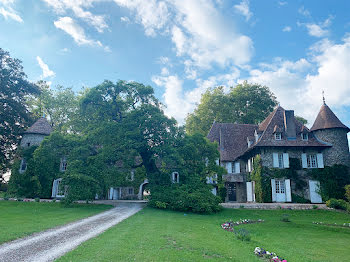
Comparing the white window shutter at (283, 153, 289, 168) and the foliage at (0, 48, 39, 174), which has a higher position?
the foliage at (0, 48, 39, 174)

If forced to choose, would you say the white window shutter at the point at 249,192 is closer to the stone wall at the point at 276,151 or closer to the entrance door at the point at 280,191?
the entrance door at the point at 280,191

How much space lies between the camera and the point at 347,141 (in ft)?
80.2

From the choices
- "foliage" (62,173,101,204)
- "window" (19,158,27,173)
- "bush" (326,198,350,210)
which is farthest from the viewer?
"window" (19,158,27,173)

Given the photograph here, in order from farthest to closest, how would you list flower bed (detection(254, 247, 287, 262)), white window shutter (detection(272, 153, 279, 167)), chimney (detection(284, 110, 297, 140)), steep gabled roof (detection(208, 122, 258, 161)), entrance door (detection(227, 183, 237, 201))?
entrance door (detection(227, 183, 237, 201)) → steep gabled roof (detection(208, 122, 258, 161)) → chimney (detection(284, 110, 297, 140)) → white window shutter (detection(272, 153, 279, 167)) → flower bed (detection(254, 247, 287, 262))

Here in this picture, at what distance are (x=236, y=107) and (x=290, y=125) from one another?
14.9 meters

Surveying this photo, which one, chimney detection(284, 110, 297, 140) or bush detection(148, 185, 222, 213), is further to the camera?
chimney detection(284, 110, 297, 140)

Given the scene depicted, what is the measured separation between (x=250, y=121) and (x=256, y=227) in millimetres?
28468

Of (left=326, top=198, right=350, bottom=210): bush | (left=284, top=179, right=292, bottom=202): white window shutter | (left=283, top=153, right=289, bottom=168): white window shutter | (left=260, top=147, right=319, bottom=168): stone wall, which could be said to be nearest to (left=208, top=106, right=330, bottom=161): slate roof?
(left=260, top=147, right=319, bottom=168): stone wall

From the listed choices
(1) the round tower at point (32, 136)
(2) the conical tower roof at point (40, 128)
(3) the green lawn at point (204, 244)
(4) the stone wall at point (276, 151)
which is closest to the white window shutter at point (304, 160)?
(4) the stone wall at point (276, 151)

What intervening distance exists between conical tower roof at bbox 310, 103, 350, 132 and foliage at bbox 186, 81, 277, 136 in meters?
12.8

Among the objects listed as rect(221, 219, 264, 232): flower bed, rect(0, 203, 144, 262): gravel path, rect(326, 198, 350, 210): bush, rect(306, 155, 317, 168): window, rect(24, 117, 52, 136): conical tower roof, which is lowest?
rect(221, 219, 264, 232): flower bed

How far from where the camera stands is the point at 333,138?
24.4 m

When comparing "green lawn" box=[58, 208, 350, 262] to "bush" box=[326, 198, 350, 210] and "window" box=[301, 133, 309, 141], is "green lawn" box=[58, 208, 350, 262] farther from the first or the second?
"window" box=[301, 133, 309, 141]

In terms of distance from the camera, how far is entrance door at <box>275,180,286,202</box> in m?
23.4
